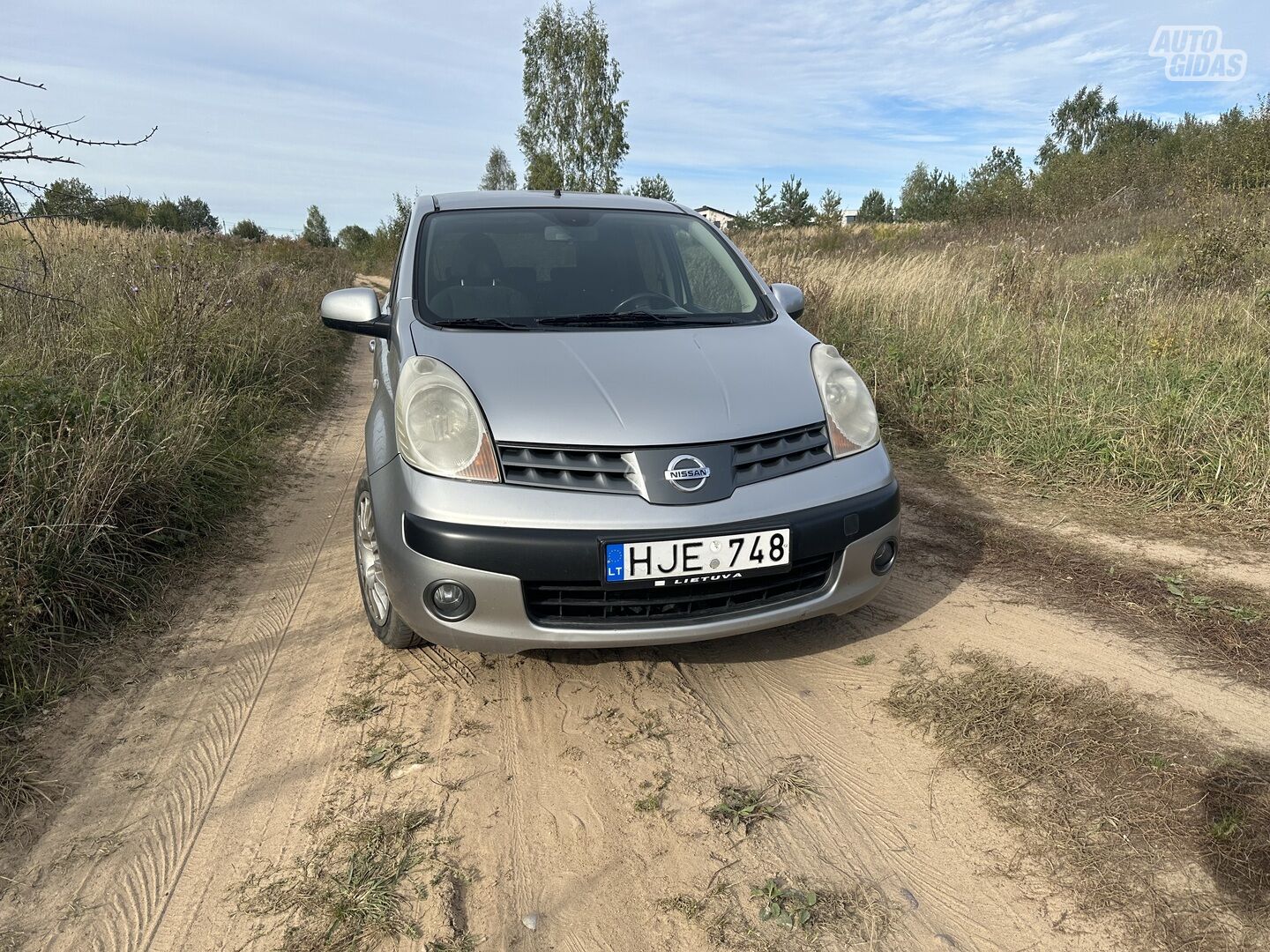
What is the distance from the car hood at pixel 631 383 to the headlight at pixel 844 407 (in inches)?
1.8

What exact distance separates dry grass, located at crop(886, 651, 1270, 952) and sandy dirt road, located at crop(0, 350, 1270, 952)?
95 millimetres

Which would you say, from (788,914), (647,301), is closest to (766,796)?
(788,914)

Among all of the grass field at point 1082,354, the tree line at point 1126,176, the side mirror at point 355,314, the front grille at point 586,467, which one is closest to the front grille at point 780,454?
the front grille at point 586,467

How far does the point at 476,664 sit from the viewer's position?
2.79 meters

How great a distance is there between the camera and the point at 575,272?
11.0 ft

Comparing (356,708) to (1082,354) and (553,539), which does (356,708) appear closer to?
(553,539)

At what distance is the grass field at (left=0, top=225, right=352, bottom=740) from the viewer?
2.84m

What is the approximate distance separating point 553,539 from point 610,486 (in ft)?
0.73

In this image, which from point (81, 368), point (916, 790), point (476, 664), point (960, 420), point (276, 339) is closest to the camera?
point (916, 790)

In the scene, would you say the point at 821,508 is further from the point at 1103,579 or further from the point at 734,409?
the point at 1103,579

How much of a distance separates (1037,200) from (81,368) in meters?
18.8

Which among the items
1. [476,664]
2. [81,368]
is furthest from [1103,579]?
[81,368]

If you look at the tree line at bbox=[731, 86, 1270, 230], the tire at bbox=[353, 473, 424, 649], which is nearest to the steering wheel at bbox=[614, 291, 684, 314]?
the tire at bbox=[353, 473, 424, 649]

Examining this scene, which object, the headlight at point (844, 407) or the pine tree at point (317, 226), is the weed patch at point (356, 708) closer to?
the headlight at point (844, 407)
